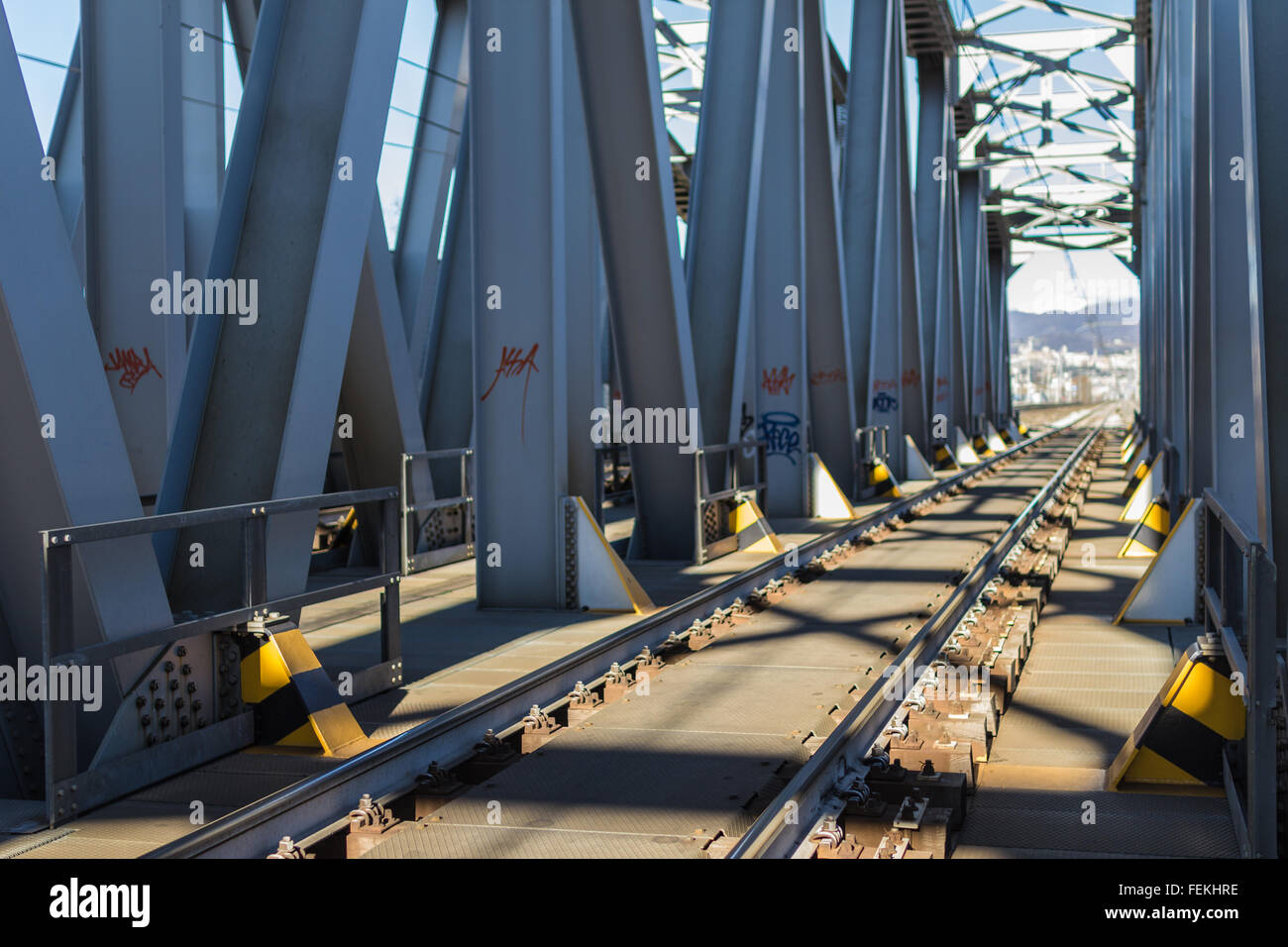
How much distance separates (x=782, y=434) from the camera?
17.1m

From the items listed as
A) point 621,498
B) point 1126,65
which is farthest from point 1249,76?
point 1126,65

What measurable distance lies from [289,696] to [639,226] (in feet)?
22.2

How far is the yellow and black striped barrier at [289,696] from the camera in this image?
588cm

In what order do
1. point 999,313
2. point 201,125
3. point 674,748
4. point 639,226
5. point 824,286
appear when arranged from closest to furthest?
point 674,748
point 639,226
point 201,125
point 824,286
point 999,313

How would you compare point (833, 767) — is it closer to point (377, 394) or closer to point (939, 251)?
point (377, 394)

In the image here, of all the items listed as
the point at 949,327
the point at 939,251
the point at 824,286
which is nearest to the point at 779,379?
the point at 824,286

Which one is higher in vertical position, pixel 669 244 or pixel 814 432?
pixel 669 244

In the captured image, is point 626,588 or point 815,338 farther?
point 815,338

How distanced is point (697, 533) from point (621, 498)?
27.9 ft

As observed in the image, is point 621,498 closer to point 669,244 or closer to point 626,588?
point 669,244

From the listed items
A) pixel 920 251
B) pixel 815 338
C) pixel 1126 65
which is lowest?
pixel 815 338

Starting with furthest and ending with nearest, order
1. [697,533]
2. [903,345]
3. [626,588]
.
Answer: [903,345] → [697,533] → [626,588]

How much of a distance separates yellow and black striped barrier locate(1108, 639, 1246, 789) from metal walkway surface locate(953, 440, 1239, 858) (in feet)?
0.38

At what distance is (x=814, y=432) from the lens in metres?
19.6
